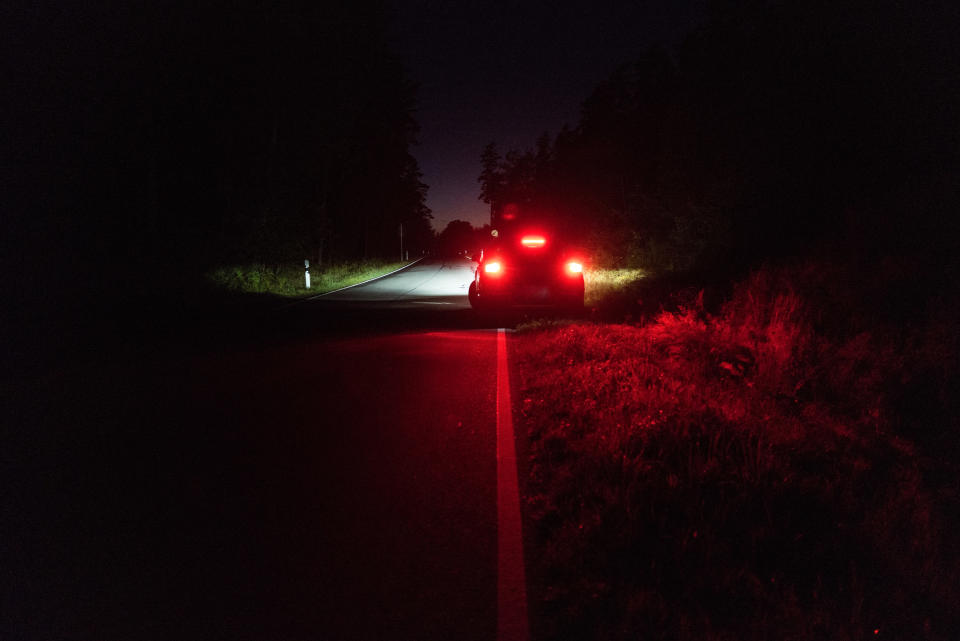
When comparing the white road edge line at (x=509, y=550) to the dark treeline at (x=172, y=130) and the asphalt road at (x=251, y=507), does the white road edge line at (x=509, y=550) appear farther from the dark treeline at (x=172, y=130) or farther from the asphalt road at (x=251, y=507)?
the dark treeline at (x=172, y=130)

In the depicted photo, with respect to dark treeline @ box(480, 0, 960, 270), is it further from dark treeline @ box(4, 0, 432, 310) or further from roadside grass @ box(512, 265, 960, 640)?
dark treeline @ box(4, 0, 432, 310)

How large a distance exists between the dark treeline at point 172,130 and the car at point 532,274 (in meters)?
13.6

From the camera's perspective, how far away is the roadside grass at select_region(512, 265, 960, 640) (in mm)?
3023

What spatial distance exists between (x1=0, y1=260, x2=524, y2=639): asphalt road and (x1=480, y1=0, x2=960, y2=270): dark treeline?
9.21 metres

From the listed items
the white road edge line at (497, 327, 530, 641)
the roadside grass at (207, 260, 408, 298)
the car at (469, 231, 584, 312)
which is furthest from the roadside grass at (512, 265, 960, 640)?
the roadside grass at (207, 260, 408, 298)

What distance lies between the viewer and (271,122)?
27562mm

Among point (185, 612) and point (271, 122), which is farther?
point (271, 122)

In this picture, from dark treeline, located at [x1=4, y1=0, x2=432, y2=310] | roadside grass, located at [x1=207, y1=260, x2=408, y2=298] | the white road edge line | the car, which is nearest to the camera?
the white road edge line

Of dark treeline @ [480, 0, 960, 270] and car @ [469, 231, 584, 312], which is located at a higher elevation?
dark treeline @ [480, 0, 960, 270]

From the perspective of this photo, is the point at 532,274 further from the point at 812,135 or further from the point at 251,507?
the point at 812,135

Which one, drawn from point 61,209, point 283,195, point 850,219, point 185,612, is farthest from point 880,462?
point 61,209

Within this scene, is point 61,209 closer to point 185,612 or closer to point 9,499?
point 9,499

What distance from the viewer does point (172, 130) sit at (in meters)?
28.8

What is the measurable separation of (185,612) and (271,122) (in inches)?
1103
